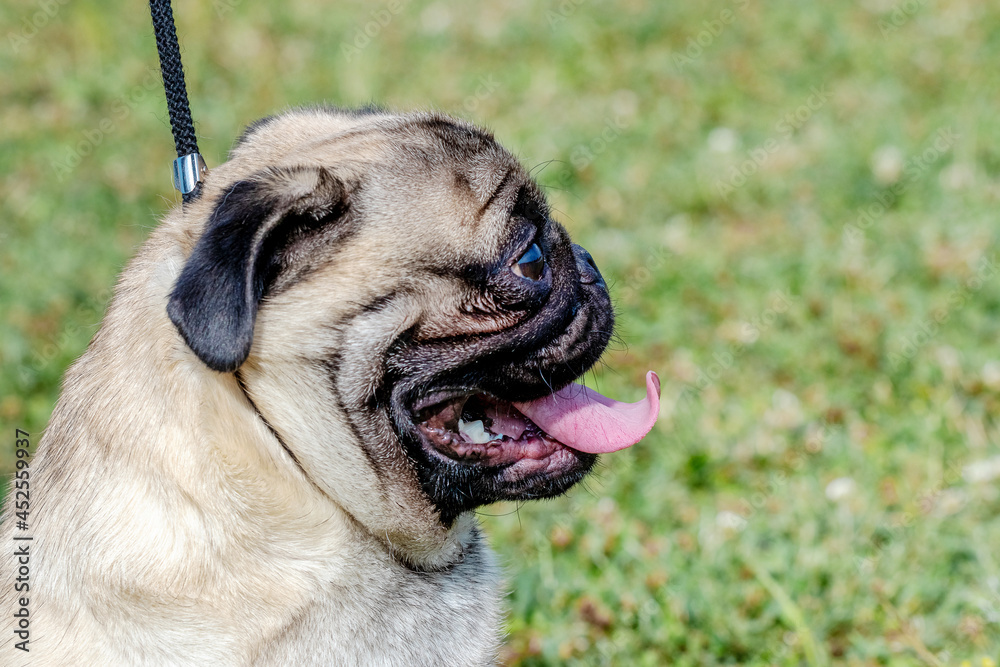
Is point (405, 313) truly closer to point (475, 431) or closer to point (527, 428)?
point (475, 431)

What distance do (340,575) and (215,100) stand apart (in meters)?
6.68

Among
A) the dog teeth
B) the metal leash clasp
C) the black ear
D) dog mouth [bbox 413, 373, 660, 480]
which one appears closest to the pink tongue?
dog mouth [bbox 413, 373, 660, 480]

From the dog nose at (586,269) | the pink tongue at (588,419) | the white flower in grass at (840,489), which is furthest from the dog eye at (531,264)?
the white flower in grass at (840,489)

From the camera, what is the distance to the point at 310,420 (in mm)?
2375

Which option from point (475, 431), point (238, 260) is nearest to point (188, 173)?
point (238, 260)

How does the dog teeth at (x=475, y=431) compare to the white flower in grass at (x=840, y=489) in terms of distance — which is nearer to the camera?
the dog teeth at (x=475, y=431)

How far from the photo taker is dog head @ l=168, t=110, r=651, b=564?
7.59 feet

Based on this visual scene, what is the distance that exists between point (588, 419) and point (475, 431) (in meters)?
0.38

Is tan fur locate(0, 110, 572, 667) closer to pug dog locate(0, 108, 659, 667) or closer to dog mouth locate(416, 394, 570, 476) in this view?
pug dog locate(0, 108, 659, 667)

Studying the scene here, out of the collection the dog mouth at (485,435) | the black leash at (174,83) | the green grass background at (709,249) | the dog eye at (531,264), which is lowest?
the green grass background at (709,249)

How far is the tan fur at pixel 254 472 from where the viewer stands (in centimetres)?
229

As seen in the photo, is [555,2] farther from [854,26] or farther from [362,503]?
[362,503]

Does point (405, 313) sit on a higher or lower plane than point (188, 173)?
lower

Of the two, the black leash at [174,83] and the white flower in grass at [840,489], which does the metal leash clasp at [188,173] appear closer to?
the black leash at [174,83]
